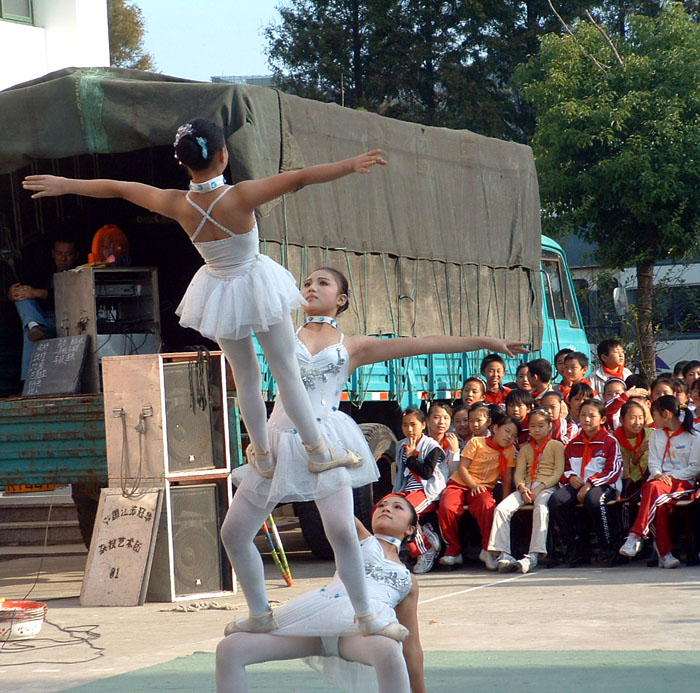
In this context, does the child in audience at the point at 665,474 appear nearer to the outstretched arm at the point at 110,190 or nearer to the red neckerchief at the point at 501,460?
the red neckerchief at the point at 501,460

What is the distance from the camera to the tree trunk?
20609 millimetres

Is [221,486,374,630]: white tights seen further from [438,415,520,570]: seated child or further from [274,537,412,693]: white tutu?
[438,415,520,570]: seated child

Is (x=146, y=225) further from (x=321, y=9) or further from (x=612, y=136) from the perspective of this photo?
(x=321, y=9)

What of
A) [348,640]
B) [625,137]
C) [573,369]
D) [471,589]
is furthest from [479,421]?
[625,137]

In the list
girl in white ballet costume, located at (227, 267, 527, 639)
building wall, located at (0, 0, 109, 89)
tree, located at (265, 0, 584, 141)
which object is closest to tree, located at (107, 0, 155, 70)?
tree, located at (265, 0, 584, 141)

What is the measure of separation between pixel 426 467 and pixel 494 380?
1818 millimetres

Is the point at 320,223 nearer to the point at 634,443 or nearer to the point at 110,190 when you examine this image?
the point at 634,443

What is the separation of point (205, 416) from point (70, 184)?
4561mm

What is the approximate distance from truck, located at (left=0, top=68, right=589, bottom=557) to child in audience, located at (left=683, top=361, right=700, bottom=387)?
176 cm

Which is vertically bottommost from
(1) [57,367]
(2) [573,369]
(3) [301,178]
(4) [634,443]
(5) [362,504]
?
(5) [362,504]

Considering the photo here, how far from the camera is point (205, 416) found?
8961mm

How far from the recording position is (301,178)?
4.25 m

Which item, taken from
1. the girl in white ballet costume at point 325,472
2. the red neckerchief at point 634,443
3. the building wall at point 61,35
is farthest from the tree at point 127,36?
the girl in white ballet costume at point 325,472

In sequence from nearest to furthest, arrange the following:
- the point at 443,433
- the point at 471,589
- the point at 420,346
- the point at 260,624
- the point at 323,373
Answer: the point at 260,624, the point at 420,346, the point at 323,373, the point at 471,589, the point at 443,433
